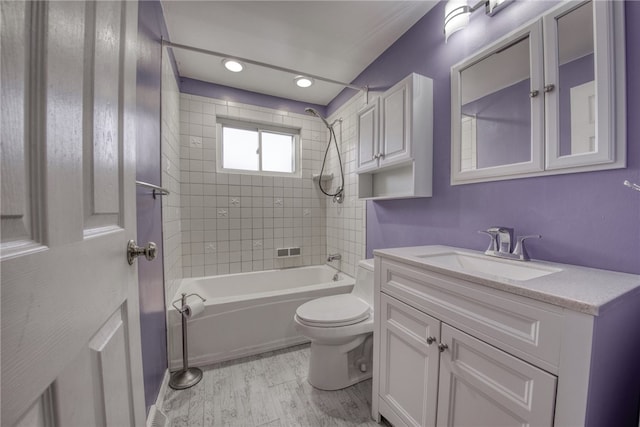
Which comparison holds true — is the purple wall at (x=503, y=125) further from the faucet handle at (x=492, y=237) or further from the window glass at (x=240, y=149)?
the window glass at (x=240, y=149)

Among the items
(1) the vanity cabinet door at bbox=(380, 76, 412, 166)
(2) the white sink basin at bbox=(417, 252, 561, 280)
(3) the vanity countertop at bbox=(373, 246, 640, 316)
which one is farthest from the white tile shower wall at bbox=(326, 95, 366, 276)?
(3) the vanity countertop at bbox=(373, 246, 640, 316)

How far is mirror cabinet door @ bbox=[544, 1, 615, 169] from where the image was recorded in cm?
84

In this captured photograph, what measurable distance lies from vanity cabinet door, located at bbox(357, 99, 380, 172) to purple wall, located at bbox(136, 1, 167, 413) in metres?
1.41

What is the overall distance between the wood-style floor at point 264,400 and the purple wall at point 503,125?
1.53 m

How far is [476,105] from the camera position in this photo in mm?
1298

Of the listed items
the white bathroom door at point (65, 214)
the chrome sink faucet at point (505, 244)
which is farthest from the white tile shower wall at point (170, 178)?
the chrome sink faucet at point (505, 244)

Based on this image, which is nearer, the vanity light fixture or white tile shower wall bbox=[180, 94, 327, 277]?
the vanity light fixture

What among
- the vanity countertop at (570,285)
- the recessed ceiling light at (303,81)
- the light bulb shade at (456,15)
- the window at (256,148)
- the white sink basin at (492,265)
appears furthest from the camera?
the window at (256,148)

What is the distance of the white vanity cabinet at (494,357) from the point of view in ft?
1.95

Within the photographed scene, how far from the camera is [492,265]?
113 centimetres

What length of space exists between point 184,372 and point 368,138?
83.5 inches

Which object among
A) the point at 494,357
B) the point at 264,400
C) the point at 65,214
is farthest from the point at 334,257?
the point at 65,214

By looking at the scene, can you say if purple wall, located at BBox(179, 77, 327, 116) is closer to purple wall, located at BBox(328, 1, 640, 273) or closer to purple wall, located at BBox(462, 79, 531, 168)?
purple wall, located at BBox(328, 1, 640, 273)

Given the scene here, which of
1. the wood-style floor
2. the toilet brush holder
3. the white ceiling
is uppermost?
the white ceiling
